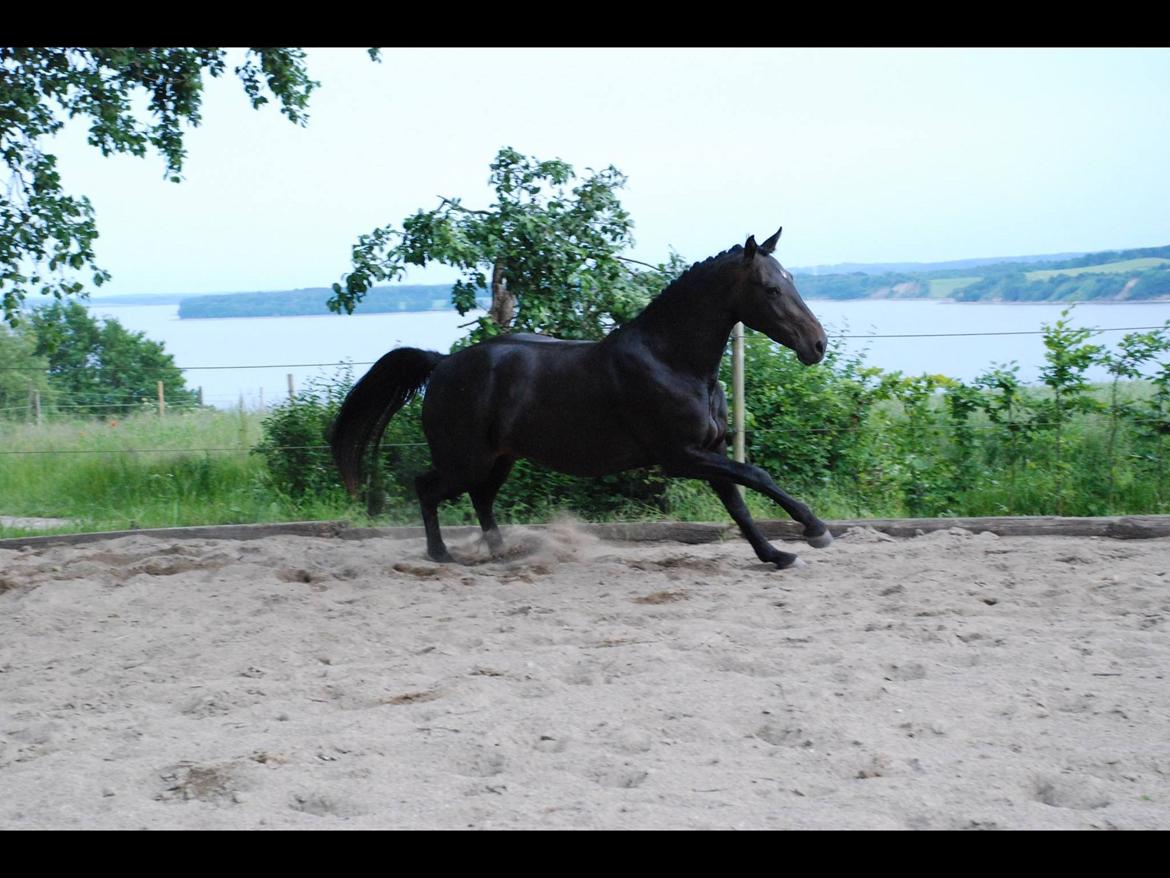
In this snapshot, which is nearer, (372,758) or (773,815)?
(773,815)

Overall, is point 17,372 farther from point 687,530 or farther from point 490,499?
point 687,530

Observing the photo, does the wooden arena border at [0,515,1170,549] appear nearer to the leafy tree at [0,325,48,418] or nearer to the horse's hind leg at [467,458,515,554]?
the horse's hind leg at [467,458,515,554]

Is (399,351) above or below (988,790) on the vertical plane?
above

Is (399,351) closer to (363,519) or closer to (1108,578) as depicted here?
(363,519)

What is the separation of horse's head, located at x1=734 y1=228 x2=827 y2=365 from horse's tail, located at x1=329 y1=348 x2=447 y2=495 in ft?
7.23

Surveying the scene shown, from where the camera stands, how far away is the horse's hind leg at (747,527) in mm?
6660

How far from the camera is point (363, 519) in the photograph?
8508 mm

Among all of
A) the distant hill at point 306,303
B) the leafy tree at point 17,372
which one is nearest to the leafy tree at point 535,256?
the distant hill at point 306,303

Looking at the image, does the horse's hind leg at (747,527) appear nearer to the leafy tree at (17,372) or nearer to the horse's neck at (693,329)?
the horse's neck at (693,329)

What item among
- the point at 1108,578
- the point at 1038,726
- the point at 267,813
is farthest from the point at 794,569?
the point at 267,813

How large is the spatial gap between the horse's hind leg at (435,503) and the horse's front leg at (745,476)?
1.49 metres

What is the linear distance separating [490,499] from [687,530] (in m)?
1.39

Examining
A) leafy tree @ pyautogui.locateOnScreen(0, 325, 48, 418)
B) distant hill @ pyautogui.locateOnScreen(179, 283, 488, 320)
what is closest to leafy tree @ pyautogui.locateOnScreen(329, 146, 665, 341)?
distant hill @ pyautogui.locateOnScreen(179, 283, 488, 320)
